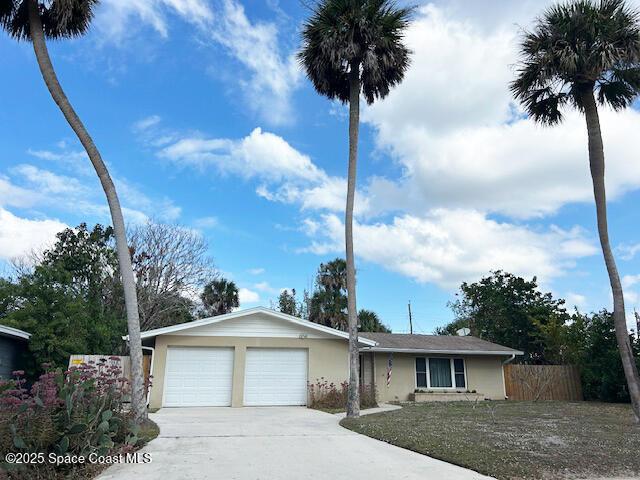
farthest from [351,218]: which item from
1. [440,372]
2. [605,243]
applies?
[440,372]

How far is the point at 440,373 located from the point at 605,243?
10.7 meters

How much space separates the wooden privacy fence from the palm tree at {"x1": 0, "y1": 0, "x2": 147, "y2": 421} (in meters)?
17.9

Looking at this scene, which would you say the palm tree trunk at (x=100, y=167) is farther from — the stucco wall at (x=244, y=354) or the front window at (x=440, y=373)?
the front window at (x=440, y=373)

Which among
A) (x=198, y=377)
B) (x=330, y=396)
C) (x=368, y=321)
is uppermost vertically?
(x=368, y=321)

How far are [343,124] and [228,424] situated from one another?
34.2 ft

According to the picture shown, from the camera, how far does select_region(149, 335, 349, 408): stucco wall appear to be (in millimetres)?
15914

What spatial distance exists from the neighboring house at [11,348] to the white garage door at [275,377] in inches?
299

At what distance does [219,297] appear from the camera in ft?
98.7

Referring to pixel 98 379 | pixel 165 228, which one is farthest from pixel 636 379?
pixel 165 228

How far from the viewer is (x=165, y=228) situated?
92.3 feet

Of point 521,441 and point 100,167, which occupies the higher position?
point 100,167

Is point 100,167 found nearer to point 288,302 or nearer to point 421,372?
point 421,372

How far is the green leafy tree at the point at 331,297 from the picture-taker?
102 ft

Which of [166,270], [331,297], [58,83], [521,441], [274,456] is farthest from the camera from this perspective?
[331,297]
